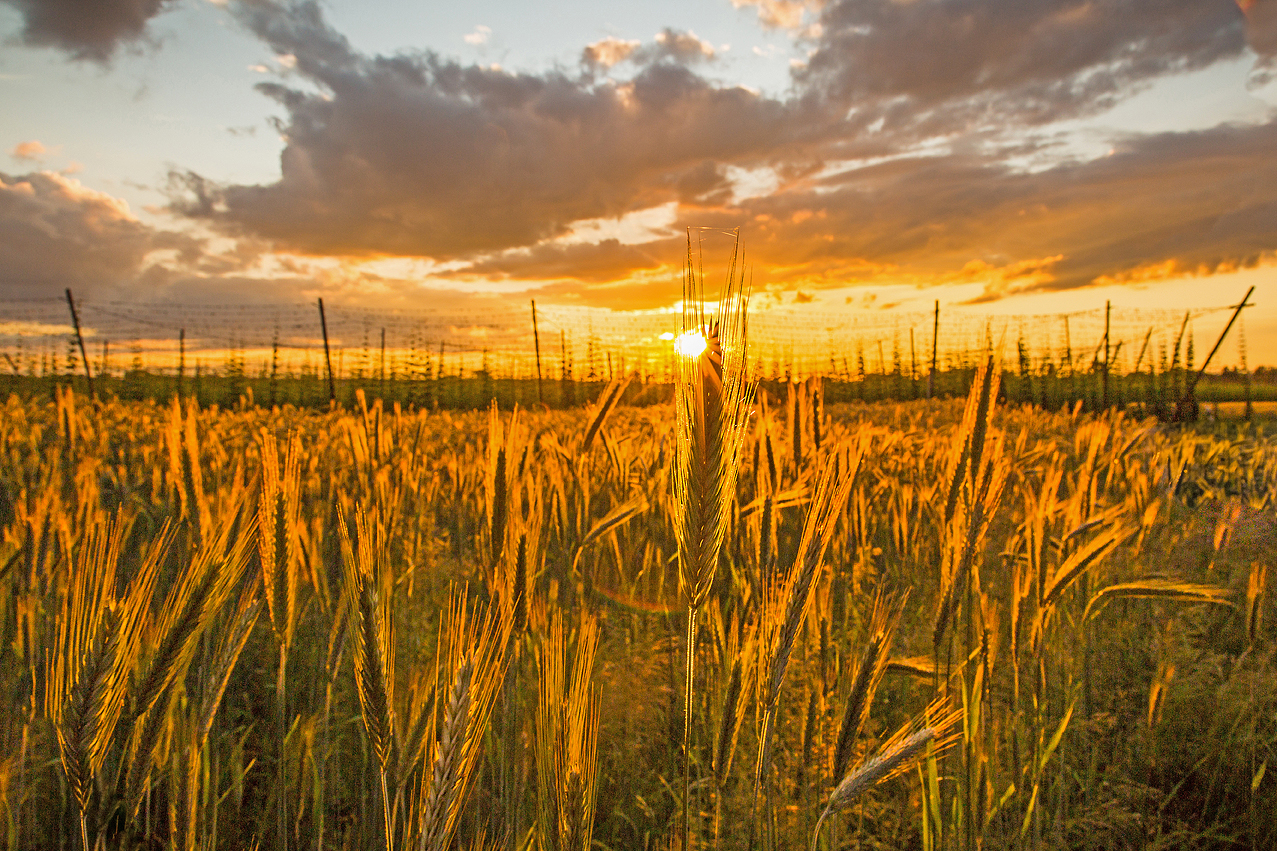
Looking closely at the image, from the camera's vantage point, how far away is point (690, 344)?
0.79 metres

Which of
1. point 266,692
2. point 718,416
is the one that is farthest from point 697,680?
point 266,692

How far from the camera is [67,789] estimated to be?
4.66ft

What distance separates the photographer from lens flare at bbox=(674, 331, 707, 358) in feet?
2.55

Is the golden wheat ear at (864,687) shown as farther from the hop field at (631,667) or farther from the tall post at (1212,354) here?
the tall post at (1212,354)

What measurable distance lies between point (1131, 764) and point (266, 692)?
2.58m

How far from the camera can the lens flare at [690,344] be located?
777 mm

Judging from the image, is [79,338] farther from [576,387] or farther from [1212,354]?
[1212,354]

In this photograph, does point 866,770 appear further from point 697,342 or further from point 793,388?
point 793,388

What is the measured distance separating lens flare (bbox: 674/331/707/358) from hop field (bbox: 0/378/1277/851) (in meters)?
0.09

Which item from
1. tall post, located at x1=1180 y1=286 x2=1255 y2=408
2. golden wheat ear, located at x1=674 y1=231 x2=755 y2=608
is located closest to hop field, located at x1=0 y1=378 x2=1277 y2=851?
golden wheat ear, located at x1=674 y1=231 x2=755 y2=608

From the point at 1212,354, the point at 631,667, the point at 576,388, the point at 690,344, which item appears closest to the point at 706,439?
the point at 690,344

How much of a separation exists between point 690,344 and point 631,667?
1585 millimetres

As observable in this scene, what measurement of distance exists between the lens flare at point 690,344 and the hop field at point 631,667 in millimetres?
94

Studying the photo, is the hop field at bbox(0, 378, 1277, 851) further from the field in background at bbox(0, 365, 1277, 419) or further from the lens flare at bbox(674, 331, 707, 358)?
the field in background at bbox(0, 365, 1277, 419)
